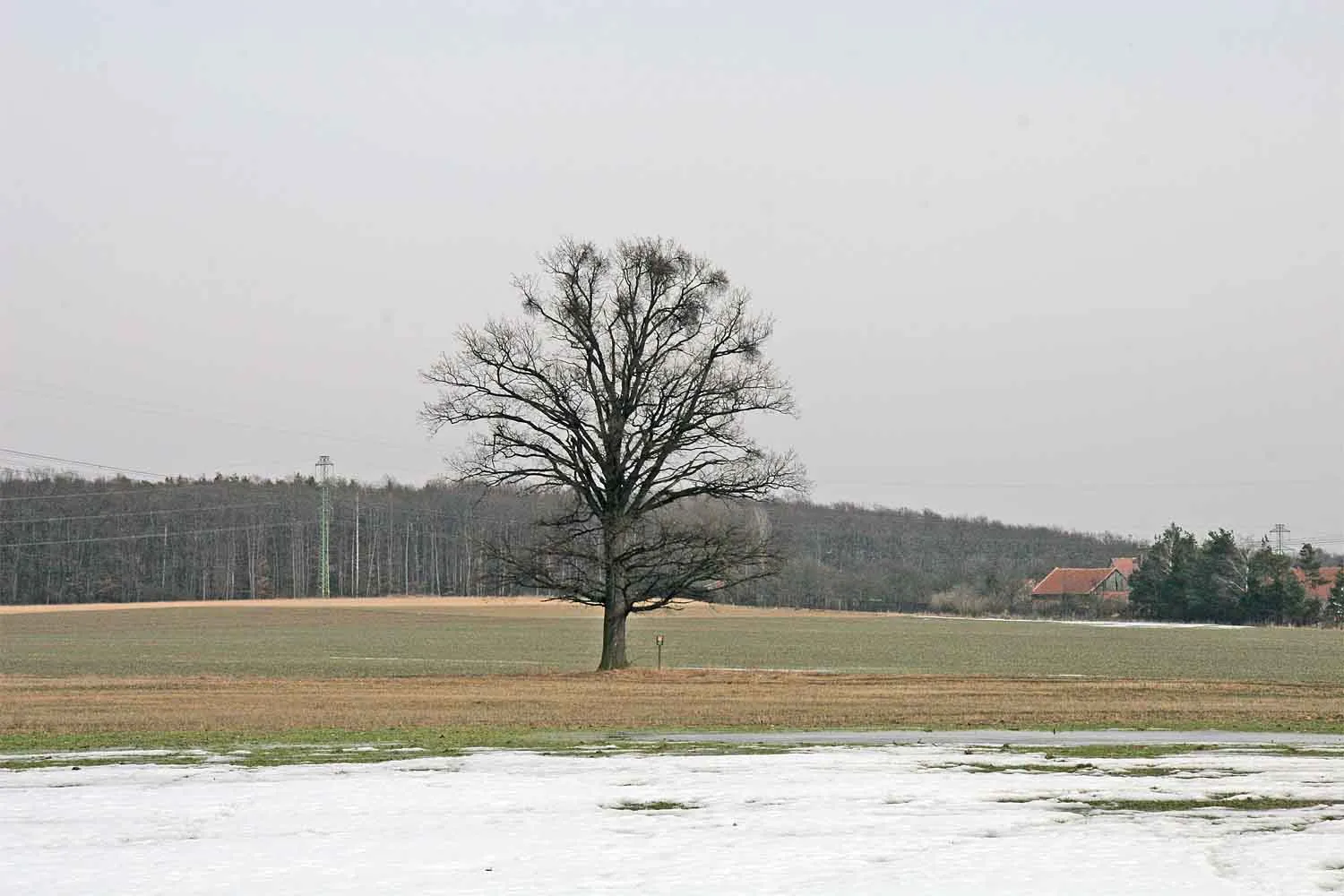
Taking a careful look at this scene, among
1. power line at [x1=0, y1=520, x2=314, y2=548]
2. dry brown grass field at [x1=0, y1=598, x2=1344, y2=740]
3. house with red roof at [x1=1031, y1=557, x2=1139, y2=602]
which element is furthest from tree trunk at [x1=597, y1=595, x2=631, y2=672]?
house with red roof at [x1=1031, y1=557, x2=1139, y2=602]

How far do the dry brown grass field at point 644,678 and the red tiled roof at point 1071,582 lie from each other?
254ft

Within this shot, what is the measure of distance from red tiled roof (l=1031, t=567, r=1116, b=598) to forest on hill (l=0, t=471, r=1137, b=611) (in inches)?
216

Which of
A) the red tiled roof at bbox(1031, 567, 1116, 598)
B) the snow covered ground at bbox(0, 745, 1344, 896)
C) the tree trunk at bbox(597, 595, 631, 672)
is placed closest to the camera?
the snow covered ground at bbox(0, 745, 1344, 896)

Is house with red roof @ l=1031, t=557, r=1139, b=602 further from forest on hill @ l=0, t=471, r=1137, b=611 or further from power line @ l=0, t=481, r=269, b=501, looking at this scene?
power line @ l=0, t=481, r=269, b=501

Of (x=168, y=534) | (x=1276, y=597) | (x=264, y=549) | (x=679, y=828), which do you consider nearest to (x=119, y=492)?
(x=168, y=534)

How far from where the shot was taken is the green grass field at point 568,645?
4928 cm

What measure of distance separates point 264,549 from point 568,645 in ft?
371

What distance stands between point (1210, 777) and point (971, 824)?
13.5ft

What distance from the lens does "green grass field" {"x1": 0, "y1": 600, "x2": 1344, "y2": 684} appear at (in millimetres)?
49281

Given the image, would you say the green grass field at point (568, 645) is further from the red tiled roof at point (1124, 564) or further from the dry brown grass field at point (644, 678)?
the red tiled roof at point (1124, 564)

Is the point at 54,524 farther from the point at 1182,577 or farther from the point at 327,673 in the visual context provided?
the point at 327,673

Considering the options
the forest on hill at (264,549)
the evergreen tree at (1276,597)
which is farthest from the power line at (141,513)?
the evergreen tree at (1276,597)

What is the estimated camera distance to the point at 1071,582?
597ft

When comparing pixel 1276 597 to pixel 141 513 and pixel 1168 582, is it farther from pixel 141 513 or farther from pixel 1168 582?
pixel 141 513
